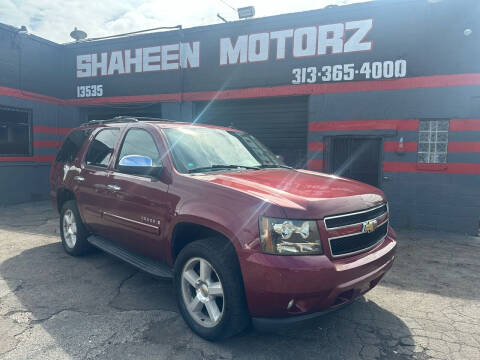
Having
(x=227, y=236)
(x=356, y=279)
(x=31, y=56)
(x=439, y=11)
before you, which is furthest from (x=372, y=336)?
(x=31, y=56)

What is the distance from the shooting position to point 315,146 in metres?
8.65

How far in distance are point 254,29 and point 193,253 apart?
7778 mm

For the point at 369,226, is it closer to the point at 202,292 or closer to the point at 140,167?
the point at 202,292

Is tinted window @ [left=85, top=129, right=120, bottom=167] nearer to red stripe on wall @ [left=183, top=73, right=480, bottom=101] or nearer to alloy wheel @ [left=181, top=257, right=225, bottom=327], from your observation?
alloy wheel @ [left=181, top=257, right=225, bottom=327]

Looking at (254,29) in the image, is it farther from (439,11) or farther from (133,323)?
(133,323)

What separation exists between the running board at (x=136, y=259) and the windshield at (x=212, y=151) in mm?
996

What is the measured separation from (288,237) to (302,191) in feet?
1.68

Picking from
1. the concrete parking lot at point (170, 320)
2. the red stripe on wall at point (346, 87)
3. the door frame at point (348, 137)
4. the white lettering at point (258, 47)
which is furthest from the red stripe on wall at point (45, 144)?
the door frame at point (348, 137)

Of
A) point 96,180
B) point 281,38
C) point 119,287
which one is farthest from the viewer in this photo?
point 281,38

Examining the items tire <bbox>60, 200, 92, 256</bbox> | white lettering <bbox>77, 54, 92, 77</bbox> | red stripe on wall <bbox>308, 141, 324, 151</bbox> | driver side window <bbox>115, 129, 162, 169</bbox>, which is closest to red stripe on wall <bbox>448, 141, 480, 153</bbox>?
red stripe on wall <bbox>308, 141, 324, 151</bbox>

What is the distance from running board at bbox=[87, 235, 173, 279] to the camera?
3334mm

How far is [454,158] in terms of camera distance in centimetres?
747

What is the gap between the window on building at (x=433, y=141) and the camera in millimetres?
7590

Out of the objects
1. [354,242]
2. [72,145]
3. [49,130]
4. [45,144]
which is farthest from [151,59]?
[354,242]
